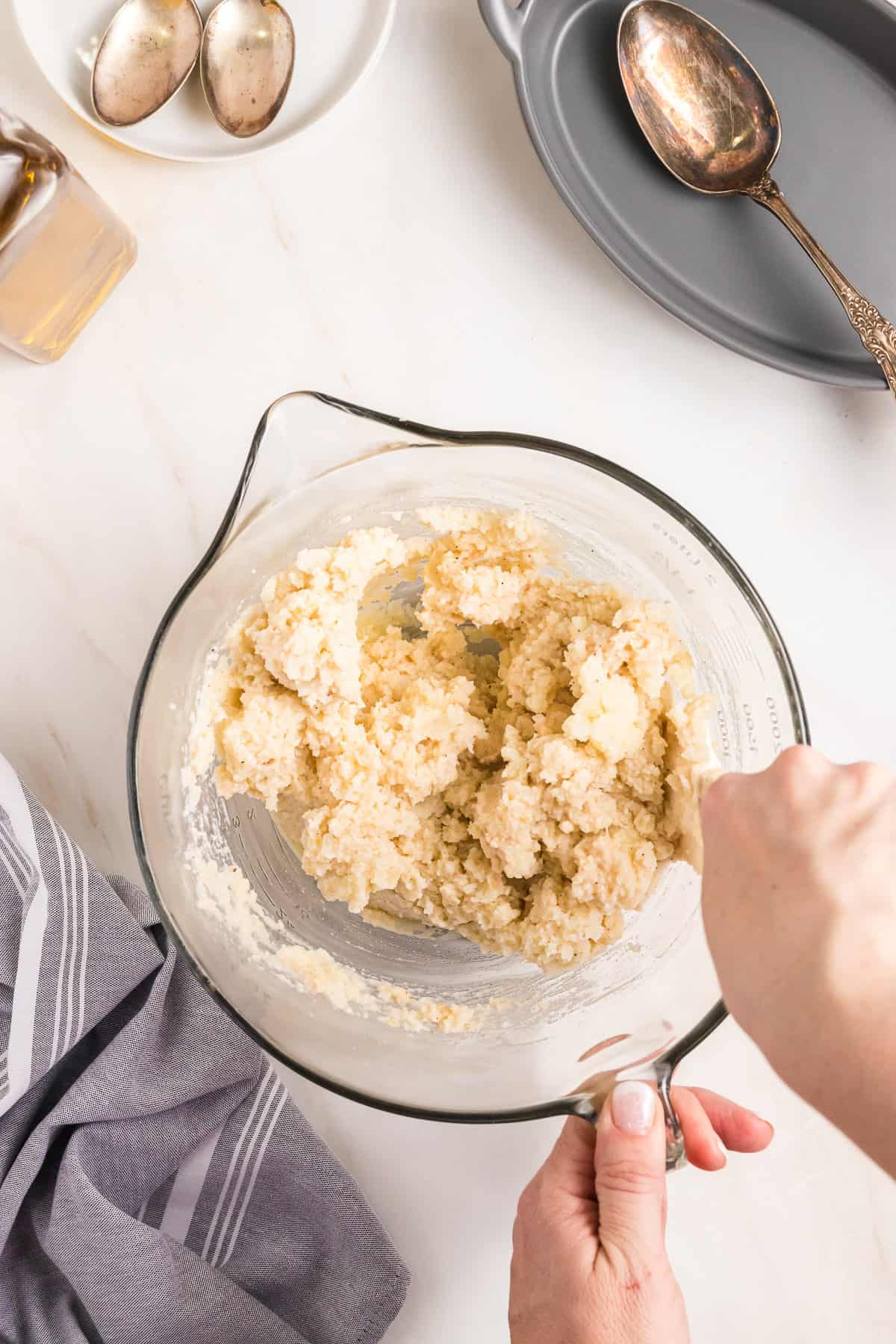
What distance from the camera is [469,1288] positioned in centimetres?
108

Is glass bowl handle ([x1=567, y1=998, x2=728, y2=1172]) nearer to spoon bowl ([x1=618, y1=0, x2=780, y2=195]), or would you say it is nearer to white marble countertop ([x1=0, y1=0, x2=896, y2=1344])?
white marble countertop ([x1=0, y1=0, x2=896, y2=1344])

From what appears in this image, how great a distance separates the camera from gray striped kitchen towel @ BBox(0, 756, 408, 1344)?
0.99 metres

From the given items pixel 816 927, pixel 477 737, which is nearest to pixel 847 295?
pixel 477 737

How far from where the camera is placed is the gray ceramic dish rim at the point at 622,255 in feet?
3.34

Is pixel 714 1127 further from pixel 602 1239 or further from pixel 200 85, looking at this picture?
pixel 200 85

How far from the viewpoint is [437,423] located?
1112 millimetres

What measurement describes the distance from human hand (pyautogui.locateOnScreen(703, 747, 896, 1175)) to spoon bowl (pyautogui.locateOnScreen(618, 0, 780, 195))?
0.72m

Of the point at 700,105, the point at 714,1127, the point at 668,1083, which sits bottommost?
the point at 714,1127

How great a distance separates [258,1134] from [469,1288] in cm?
29

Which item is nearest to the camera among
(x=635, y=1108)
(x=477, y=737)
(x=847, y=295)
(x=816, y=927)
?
(x=816, y=927)

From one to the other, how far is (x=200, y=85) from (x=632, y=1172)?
115 centimetres

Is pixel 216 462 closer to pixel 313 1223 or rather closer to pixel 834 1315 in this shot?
pixel 313 1223

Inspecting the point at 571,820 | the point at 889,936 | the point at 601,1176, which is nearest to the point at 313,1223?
the point at 601,1176

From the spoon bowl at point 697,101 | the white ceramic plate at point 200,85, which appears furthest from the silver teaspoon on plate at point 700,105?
the white ceramic plate at point 200,85
